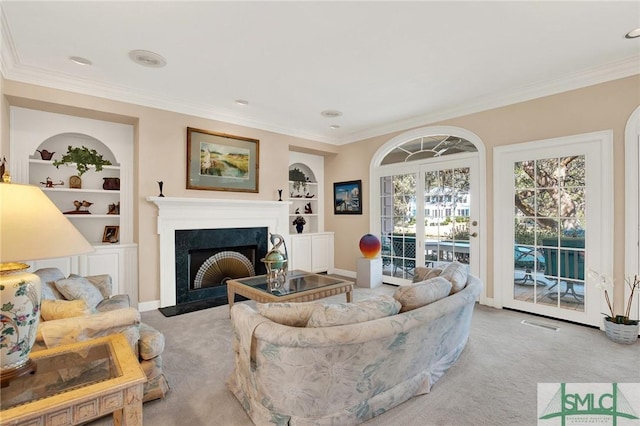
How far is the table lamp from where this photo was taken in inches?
46.5

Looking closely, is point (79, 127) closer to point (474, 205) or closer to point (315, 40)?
point (315, 40)

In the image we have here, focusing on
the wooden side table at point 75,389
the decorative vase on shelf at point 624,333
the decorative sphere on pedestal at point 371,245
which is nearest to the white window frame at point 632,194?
the decorative vase on shelf at point 624,333

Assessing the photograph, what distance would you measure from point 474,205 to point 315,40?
3.06m

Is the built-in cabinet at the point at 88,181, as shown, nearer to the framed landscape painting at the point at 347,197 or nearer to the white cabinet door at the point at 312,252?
the white cabinet door at the point at 312,252

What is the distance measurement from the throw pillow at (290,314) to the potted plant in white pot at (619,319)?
307cm

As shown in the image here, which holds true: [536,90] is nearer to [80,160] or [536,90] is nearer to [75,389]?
[75,389]

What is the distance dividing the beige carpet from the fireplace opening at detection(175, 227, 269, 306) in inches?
28.9

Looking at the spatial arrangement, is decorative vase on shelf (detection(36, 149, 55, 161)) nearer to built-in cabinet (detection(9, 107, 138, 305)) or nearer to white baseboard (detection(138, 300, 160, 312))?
built-in cabinet (detection(9, 107, 138, 305))

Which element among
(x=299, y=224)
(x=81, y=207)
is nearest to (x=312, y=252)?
(x=299, y=224)

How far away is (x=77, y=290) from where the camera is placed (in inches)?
101

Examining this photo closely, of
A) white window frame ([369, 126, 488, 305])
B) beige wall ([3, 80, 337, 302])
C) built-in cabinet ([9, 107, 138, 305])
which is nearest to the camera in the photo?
beige wall ([3, 80, 337, 302])

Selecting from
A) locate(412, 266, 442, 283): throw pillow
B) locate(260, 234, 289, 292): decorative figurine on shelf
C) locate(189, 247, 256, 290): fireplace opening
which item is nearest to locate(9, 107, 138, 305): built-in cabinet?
locate(189, 247, 256, 290): fireplace opening

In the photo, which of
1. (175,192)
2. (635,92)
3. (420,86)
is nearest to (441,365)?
(420,86)

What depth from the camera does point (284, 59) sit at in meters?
3.10
